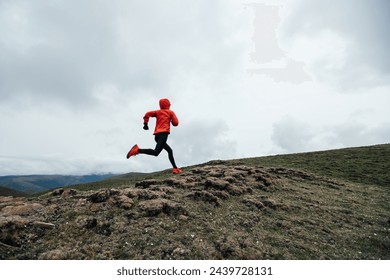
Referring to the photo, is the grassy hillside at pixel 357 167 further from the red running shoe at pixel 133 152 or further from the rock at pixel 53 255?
the rock at pixel 53 255

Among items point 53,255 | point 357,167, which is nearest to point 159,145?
point 53,255

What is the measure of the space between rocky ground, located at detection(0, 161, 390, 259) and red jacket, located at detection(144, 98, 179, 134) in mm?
3512

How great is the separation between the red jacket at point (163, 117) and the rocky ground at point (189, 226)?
11.5ft

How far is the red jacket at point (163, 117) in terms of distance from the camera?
16266mm

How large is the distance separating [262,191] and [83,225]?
1048 centimetres

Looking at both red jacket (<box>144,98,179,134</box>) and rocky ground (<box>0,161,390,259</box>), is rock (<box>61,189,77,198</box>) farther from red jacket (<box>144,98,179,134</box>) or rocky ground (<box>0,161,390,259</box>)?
red jacket (<box>144,98,179,134</box>)

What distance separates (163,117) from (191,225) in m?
8.47

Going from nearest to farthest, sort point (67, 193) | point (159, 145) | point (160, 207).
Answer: point (160, 207) < point (67, 193) < point (159, 145)

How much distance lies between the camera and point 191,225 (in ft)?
30.8

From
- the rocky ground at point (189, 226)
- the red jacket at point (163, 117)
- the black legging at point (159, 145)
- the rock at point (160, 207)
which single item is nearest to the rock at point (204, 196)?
the rocky ground at point (189, 226)

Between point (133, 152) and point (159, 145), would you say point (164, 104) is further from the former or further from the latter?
point (133, 152)

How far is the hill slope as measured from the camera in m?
7.63

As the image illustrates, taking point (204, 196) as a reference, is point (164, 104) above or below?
above

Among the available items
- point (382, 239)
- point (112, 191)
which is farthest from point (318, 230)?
point (112, 191)
